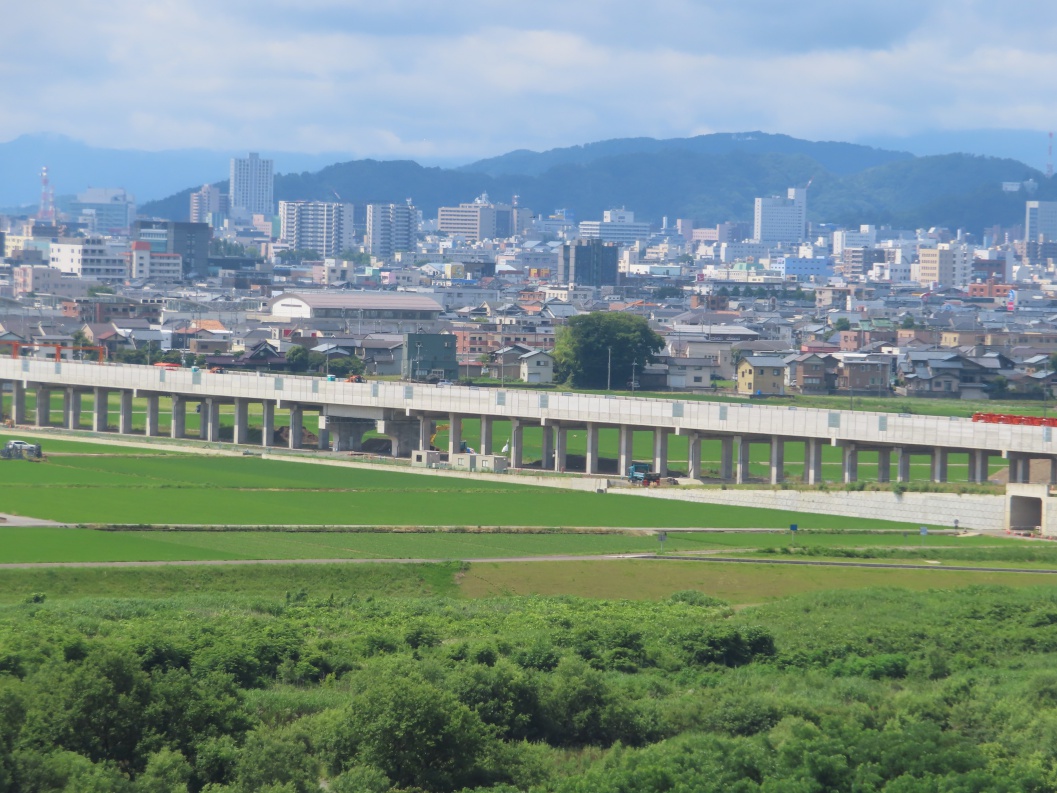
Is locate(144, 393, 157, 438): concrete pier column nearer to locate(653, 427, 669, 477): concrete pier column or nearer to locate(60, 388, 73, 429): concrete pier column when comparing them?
locate(60, 388, 73, 429): concrete pier column

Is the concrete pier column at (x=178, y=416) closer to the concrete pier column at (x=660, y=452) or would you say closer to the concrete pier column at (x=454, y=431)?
the concrete pier column at (x=454, y=431)

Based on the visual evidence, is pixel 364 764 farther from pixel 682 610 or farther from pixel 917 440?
pixel 917 440

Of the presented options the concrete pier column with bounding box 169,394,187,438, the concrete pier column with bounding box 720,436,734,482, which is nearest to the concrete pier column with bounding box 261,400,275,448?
the concrete pier column with bounding box 169,394,187,438

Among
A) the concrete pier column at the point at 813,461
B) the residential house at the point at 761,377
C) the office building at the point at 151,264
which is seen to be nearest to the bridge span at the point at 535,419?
the concrete pier column at the point at 813,461

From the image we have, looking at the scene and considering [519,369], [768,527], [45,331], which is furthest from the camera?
[45,331]

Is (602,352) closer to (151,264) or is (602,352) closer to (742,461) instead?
(742,461)

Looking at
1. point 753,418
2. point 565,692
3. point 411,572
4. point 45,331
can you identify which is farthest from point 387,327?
point 565,692

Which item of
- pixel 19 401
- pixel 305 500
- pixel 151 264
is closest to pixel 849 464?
pixel 305 500
